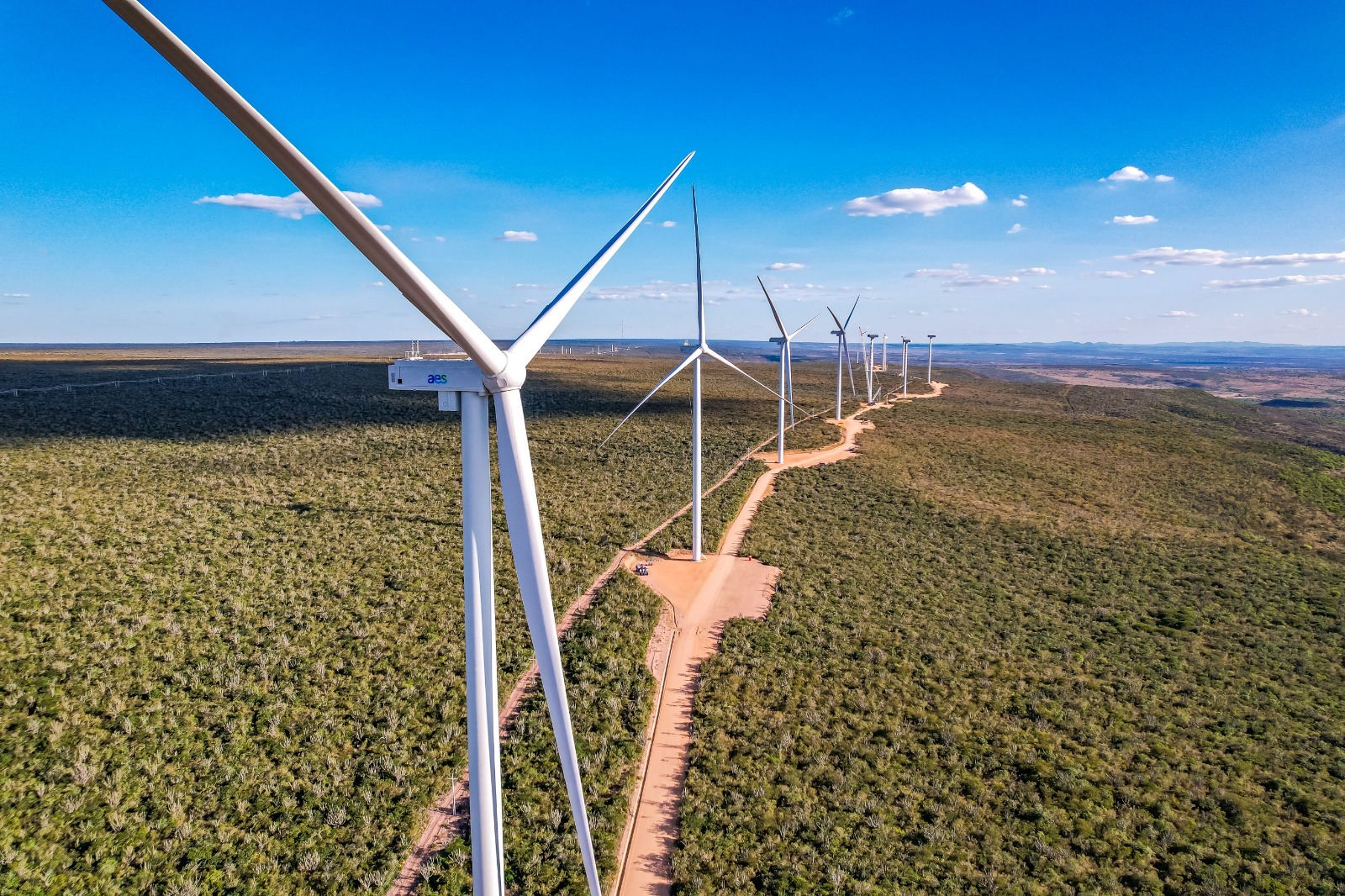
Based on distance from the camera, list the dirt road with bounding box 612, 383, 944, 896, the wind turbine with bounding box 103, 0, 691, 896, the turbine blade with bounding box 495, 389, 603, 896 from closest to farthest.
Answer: the wind turbine with bounding box 103, 0, 691, 896
the turbine blade with bounding box 495, 389, 603, 896
the dirt road with bounding box 612, 383, 944, 896

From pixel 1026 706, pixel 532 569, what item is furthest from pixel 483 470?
pixel 1026 706

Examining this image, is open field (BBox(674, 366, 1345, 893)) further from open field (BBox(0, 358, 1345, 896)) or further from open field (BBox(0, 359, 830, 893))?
open field (BBox(0, 359, 830, 893))

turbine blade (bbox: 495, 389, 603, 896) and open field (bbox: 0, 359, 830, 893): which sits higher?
turbine blade (bbox: 495, 389, 603, 896)

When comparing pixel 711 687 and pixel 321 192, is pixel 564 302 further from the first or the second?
pixel 711 687

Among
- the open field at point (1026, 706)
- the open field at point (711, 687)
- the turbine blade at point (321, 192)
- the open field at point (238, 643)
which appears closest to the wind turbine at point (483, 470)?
the turbine blade at point (321, 192)

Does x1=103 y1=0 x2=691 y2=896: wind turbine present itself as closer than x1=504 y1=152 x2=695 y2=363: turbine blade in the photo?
Yes

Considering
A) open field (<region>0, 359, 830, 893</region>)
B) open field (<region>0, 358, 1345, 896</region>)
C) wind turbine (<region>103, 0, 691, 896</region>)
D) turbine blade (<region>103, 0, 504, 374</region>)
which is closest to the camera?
turbine blade (<region>103, 0, 504, 374</region>)

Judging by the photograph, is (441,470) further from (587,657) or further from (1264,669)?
(1264,669)

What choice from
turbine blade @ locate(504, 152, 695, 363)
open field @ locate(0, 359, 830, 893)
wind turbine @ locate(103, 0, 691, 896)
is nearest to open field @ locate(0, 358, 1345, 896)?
open field @ locate(0, 359, 830, 893)
